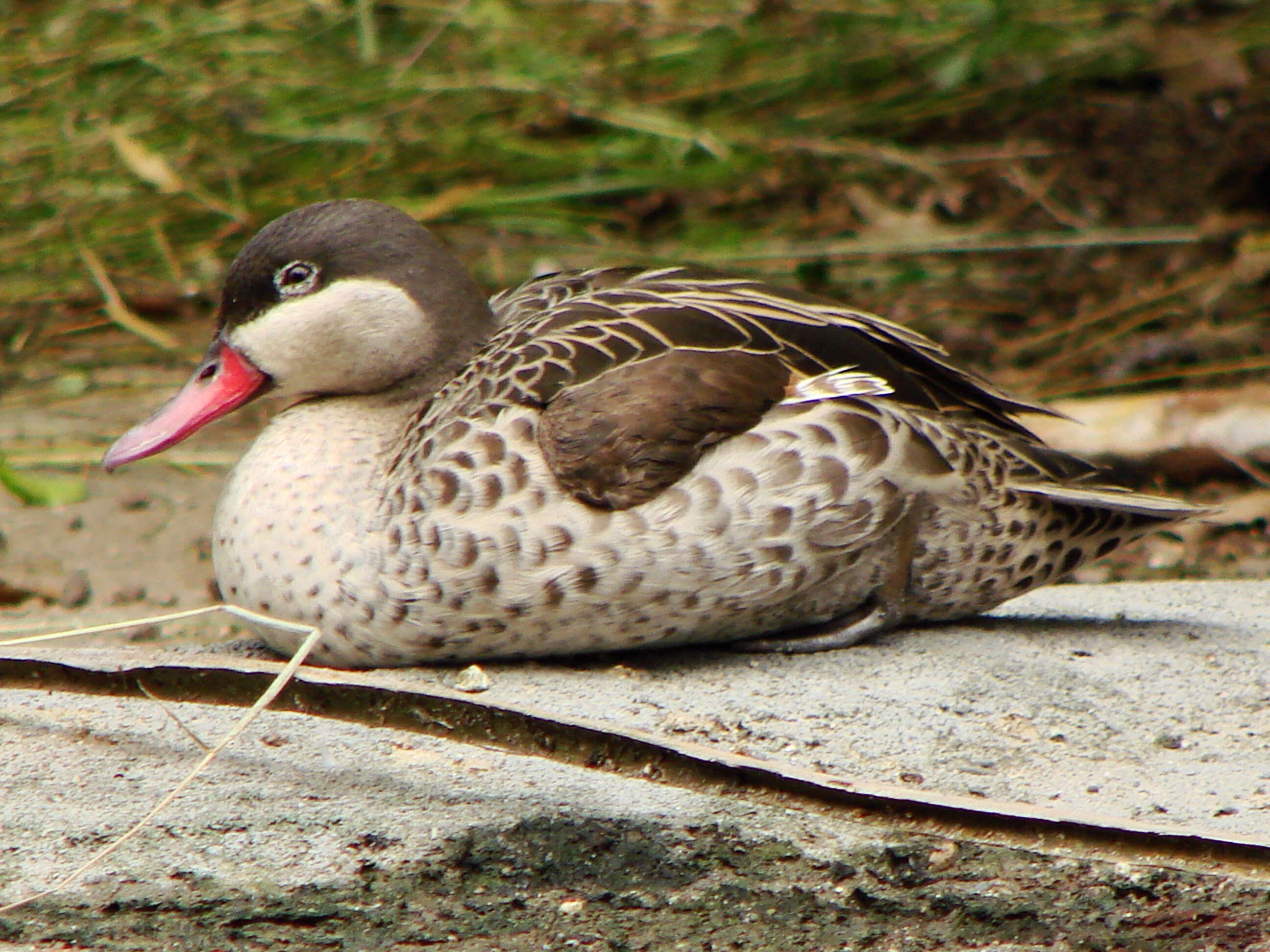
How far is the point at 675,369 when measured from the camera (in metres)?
2.41

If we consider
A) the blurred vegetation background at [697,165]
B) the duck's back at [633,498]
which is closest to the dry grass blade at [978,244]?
the blurred vegetation background at [697,165]

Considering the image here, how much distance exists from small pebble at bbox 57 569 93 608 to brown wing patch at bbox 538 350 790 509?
1.34 m

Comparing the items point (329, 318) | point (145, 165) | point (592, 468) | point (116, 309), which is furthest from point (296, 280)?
point (145, 165)

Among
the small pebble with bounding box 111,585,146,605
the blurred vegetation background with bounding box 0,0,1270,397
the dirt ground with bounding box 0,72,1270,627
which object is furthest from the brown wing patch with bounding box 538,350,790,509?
the blurred vegetation background with bounding box 0,0,1270,397

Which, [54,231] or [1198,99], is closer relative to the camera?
[54,231]

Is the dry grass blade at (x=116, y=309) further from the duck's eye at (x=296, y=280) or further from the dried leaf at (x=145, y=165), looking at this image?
the duck's eye at (x=296, y=280)

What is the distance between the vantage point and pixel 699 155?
17.7 feet

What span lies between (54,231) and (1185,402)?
3045mm

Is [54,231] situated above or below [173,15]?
below

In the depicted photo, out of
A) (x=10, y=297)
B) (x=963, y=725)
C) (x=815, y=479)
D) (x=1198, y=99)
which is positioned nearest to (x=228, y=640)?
(x=815, y=479)

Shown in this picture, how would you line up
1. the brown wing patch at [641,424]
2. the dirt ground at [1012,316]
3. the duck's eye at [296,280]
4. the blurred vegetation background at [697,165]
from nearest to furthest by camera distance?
the brown wing patch at [641,424]
the duck's eye at [296,280]
the dirt ground at [1012,316]
the blurred vegetation background at [697,165]

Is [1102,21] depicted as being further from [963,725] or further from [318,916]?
[318,916]

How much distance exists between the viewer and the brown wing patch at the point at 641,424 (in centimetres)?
235

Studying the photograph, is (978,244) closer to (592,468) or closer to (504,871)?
(592,468)
